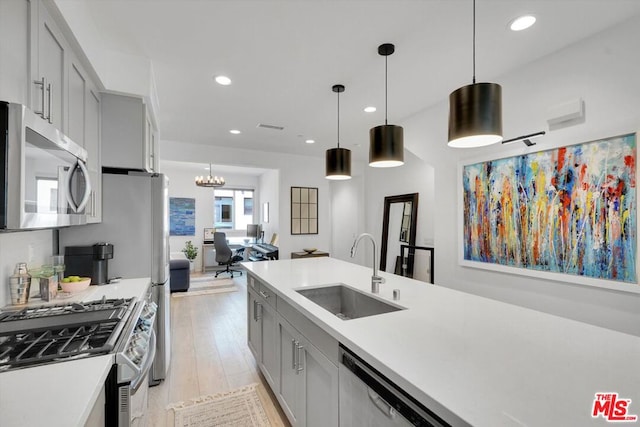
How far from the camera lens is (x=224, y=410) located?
2117 millimetres

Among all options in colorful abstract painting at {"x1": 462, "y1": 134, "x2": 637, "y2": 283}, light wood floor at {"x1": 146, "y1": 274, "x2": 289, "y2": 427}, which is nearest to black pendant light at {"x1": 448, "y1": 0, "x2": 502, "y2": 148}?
colorful abstract painting at {"x1": 462, "y1": 134, "x2": 637, "y2": 283}

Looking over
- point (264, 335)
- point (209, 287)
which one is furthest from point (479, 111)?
point (209, 287)

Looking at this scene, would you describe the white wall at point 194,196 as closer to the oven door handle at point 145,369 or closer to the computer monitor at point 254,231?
the computer monitor at point 254,231

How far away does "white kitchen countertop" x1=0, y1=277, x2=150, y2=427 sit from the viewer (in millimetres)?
786

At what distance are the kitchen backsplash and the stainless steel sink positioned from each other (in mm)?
1669

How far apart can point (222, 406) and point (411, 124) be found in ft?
11.9

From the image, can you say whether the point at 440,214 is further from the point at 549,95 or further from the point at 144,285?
the point at 144,285

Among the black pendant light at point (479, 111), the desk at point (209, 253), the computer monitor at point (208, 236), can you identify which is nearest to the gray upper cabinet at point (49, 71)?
the black pendant light at point (479, 111)

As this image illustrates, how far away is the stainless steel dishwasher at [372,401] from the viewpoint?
34.1 inches

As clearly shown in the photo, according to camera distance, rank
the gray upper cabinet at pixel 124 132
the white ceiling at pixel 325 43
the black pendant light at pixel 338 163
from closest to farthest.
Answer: the white ceiling at pixel 325 43 → the gray upper cabinet at pixel 124 132 → the black pendant light at pixel 338 163

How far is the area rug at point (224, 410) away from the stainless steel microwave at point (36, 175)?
5.15 feet

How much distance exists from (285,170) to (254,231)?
2515 mm

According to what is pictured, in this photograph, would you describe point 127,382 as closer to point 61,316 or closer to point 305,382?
point 61,316

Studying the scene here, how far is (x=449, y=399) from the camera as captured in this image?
30.6 inches
